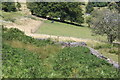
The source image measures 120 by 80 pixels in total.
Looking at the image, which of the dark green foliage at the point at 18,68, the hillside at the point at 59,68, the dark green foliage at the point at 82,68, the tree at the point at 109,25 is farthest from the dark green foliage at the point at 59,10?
the dark green foliage at the point at 18,68

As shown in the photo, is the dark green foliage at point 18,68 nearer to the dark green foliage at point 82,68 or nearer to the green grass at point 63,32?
the dark green foliage at point 82,68

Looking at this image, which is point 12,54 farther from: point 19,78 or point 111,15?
point 111,15

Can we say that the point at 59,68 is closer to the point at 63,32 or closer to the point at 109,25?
the point at 109,25

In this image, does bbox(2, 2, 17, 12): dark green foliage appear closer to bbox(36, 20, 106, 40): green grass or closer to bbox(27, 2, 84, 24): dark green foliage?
bbox(27, 2, 84, 24): dark green foliage

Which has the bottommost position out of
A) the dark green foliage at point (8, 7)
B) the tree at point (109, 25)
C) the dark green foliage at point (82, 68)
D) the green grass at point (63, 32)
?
the green grass at point (63, 32)

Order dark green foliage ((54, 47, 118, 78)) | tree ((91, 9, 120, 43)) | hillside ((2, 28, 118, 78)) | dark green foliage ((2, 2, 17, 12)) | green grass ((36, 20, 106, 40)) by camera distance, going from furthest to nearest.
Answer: dark green foliage ((2, 2, 17, 12)) < green grass ((36, 20, 106, 40)) < tree ((91, 9, 120, 43)) < dark green foliage ((54, 47, 118, 78)) < hillside ((2, 28, 118, 78))

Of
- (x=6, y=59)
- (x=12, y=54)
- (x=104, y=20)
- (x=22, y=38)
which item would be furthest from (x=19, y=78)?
(x=104, y=20)

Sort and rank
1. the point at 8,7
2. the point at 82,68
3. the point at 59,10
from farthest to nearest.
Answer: the point at 59,10, the point at 8,7, the point at 82,68

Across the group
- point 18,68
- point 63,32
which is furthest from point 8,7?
point 18,68

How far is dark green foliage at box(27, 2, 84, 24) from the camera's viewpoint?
6675 centimetres

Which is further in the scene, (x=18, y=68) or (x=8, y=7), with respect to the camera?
(x=8, y=7)

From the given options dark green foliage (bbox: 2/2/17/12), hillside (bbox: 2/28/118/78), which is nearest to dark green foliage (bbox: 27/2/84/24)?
dark green foliage (bbox: 2/2/17/12)

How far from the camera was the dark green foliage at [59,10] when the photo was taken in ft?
219

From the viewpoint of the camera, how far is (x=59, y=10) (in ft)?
224
